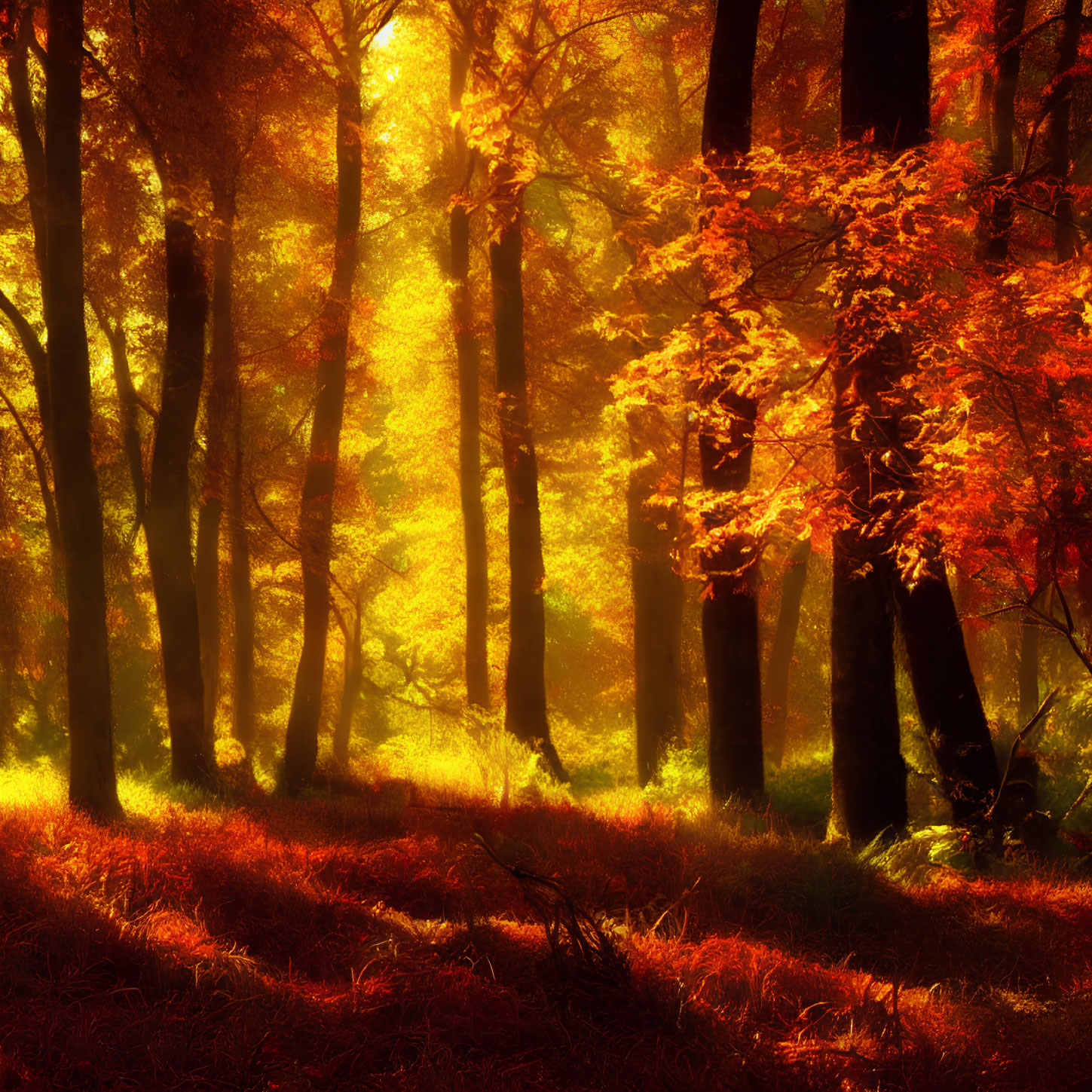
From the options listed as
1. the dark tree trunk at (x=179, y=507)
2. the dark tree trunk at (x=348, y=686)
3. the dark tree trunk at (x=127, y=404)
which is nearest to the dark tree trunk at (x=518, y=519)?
the dark tree trunk at (x=179, y=507)

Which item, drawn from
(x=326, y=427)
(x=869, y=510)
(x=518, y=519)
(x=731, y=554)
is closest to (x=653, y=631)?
(x=518, y=519)

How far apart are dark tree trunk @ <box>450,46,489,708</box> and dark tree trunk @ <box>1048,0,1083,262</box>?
9660 mm

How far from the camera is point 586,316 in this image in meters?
17.1

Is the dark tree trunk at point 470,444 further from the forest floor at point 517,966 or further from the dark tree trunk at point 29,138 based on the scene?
the forest floor at point 517,966

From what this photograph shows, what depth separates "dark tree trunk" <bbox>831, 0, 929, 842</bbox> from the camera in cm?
880

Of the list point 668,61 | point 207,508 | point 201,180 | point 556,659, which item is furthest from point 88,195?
point 556,659

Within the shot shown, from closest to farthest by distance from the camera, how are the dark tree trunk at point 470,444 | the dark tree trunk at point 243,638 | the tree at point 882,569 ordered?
the tree at point 882,569, the dark tree trunk at point 470,444, the dark tree trunk at point 243,638

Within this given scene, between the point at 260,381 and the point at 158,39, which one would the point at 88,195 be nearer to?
the point at 158,39

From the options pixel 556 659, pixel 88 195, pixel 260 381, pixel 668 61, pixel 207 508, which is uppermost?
pixel 668 61

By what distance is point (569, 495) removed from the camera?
2255 cm

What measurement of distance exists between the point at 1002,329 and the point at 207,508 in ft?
46.0

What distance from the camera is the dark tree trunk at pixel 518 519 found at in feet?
47.6

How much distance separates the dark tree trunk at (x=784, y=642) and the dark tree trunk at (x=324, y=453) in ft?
32.4

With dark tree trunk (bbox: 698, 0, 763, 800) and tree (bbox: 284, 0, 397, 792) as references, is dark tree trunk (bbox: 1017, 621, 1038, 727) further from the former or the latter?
tree (bbox: 284, 0, 397, 792)
